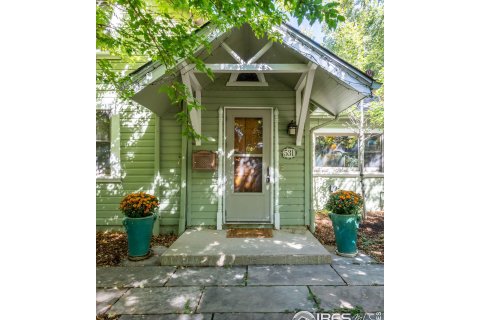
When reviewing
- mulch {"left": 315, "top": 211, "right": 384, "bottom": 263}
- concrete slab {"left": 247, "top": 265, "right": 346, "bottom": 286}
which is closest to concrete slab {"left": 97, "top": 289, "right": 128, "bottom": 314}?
concrete slab {"left": 247, "top": 265, "right": 346, "bottom": 286}

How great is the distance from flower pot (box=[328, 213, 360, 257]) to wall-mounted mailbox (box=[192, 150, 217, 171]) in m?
2.22

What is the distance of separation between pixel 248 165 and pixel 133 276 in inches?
100

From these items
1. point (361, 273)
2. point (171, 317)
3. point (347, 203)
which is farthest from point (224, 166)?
point (171, 317)

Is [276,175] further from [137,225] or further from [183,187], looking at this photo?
[137,225]

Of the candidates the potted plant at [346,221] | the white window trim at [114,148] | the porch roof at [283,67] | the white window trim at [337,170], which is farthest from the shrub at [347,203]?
the white window trim at [114,148]

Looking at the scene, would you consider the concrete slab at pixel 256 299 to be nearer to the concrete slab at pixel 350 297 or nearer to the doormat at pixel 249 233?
the concrete slab at pixel 350 297

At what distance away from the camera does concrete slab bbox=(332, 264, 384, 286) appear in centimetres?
283

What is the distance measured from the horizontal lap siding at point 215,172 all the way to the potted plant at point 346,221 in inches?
41.7

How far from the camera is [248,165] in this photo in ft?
15.6

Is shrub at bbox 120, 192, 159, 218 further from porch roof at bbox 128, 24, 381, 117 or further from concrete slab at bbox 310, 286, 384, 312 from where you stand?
concrete slab at bbox 310, 286, 384, 312

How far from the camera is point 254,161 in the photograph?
4.76 meters

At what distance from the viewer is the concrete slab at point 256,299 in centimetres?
234
